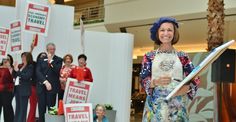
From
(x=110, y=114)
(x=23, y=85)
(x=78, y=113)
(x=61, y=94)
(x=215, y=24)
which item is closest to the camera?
(x=78, y=113)

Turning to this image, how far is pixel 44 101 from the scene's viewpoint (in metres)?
7.40

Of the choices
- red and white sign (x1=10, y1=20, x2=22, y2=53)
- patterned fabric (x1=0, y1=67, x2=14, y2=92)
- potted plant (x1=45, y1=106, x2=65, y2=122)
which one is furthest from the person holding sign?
red and white sign (x1=10, y1=20, x2=22, y2=53)

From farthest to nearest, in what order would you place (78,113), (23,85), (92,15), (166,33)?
(92,15) → (23,85) → (78,113) → (166,33)

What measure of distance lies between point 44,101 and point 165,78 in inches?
193

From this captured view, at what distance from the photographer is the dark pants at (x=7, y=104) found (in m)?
7.29

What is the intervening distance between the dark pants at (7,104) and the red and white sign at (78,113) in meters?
1.48

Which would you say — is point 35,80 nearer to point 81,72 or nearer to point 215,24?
point 81,72

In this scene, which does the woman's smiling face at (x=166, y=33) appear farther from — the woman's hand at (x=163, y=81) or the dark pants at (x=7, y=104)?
the dark pants at (x=7, y=104)

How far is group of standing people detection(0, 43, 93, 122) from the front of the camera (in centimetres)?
716

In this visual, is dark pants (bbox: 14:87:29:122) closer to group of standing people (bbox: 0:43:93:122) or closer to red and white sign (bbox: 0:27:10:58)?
group of standing people (bbox: 0:43:93:122)

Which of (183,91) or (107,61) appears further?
(107,61)

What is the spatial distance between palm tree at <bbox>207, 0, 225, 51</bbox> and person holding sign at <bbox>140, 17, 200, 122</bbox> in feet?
18.1

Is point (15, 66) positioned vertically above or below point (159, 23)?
below

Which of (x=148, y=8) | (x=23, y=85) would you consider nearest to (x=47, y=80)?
(x=23, y=85)
